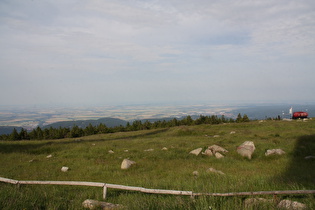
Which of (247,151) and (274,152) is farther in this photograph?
(247,151)

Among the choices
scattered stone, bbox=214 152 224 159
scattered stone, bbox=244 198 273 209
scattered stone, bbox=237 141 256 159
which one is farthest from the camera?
scattered stone, bbox=214 152 224 159

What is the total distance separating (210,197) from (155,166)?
25.4ft

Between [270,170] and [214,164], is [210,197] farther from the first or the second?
[214,164]

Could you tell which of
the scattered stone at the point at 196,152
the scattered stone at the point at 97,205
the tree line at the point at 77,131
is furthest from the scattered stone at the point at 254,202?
the tree line at the point at 77,131

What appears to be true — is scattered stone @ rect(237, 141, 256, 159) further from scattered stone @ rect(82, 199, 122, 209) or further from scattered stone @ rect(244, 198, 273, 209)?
scattered stone @ rect(82, 199, 122, 209)

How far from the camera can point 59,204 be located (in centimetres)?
562

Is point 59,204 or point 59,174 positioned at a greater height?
point 59,204

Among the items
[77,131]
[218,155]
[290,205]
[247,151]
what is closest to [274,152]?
[247,151]

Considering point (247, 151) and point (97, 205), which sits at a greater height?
point (97, 205)

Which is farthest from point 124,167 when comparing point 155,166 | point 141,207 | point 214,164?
point 141,207

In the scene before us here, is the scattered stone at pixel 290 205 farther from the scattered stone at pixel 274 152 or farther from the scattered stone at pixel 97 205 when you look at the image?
the scattered stone at pixel 274 152

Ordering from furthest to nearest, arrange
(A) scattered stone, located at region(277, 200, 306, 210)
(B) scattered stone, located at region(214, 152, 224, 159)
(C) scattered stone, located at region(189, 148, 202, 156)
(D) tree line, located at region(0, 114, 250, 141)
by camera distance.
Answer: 1. (D) tree line, located at region(0, 114, 250, 141)
2. (C) scattered stone, located at region(189, 148, 202, 156)
3. (B) scattered stone, located at region(214, 152, 224, 159)
4. (A) scattered stone, located at region(277, 200, 306, 210)

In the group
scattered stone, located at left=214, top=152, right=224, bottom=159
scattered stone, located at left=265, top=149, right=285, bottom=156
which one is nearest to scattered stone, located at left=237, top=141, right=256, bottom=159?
scattered stone, located at left=265, top=149, right=285, bottom=156

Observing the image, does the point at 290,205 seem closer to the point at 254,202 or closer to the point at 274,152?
the point at 254,202
